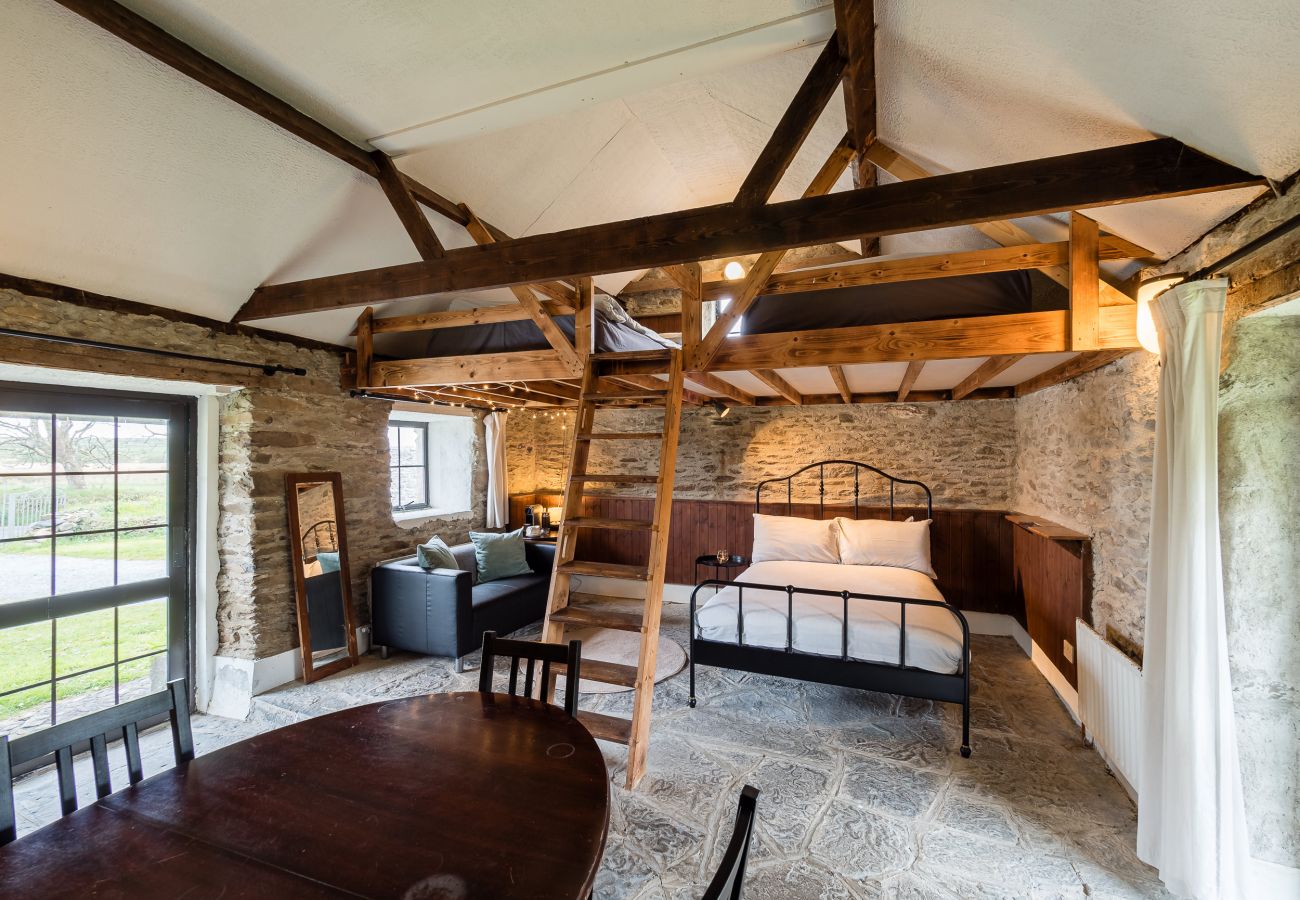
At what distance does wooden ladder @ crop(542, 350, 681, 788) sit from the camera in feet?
8.86

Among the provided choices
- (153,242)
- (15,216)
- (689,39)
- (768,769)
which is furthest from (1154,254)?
(15,216)

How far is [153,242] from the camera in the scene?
8.87 ft

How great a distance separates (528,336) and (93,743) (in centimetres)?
295

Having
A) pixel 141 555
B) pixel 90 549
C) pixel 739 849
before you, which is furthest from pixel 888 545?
pixel 90 549

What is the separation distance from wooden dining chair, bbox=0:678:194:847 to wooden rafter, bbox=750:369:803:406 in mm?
3072

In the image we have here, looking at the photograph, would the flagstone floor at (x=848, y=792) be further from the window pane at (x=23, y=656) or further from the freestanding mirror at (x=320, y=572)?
the window pane at (x=23, y=656)

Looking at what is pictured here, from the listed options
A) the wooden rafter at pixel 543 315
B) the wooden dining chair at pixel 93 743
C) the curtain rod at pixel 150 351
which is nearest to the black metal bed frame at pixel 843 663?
the wooden rafter at pixel 543 315

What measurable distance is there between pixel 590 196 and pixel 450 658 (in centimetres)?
367

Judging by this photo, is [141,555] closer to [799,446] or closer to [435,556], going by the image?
[435,556]

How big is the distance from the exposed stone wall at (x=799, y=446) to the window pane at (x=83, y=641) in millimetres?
3874

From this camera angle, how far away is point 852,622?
327cm

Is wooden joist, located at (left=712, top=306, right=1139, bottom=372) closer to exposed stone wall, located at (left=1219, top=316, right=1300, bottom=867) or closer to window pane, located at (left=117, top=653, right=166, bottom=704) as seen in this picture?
exposed stone wall, located at (left=1219, top=316, right=1300, bottom=867)

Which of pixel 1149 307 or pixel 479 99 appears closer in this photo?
pixel 1149 307

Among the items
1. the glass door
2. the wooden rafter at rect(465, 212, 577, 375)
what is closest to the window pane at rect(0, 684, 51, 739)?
the glass door
